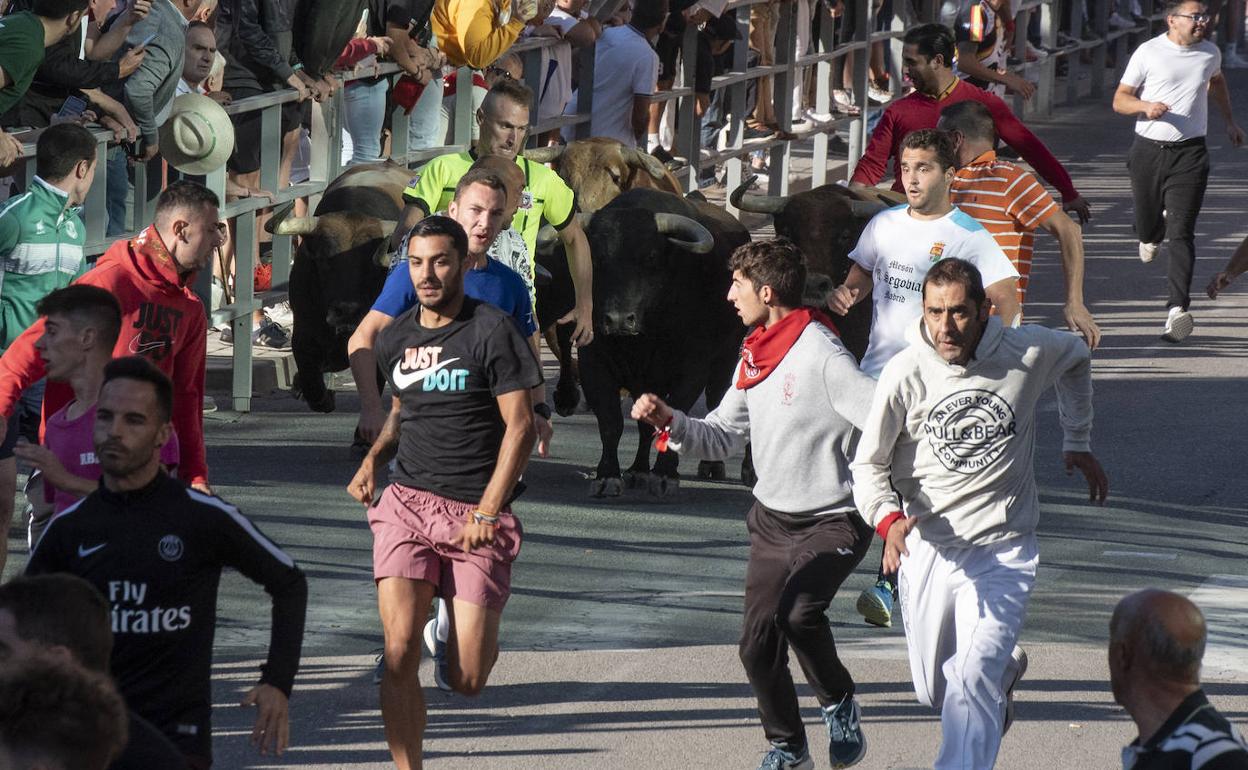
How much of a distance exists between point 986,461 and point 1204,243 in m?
14.7

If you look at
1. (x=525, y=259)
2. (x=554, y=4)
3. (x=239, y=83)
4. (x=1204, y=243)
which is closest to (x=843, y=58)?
(x=1204, y=243)

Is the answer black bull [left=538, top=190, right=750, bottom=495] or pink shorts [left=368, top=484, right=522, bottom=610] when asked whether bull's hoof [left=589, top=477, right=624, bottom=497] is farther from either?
pink shorts [left=368, top=484, right=522, bottom=610]

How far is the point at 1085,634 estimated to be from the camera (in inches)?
333

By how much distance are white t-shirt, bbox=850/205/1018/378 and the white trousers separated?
5.38 ft

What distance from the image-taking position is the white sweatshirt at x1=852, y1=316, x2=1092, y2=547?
6.39 m

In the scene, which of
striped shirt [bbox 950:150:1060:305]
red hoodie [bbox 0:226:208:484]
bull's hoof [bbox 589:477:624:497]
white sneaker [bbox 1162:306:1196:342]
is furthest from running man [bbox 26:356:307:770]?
white sneaker [bbox 1162:306:1196:342]

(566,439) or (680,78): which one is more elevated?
(680,78)

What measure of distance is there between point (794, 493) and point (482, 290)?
4.40ft

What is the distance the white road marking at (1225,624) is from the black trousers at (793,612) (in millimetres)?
1857

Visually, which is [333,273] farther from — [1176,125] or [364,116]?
[1176,125]

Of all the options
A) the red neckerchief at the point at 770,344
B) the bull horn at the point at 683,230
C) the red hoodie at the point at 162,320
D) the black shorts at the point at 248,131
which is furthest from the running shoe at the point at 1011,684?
the black shorts at the point at 248,131

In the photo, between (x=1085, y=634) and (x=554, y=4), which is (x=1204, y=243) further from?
(x=1085, y=634)

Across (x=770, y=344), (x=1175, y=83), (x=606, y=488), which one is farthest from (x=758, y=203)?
(x=770, y=344)

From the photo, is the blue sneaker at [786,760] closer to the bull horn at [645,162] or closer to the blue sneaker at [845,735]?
the blue sneaker at [845,735]
